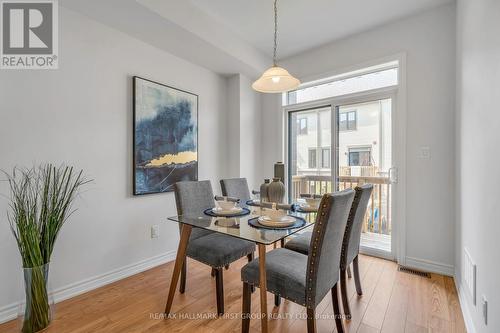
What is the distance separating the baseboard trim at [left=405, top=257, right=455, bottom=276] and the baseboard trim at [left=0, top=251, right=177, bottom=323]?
2678mm

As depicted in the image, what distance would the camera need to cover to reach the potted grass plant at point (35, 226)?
5.33ft

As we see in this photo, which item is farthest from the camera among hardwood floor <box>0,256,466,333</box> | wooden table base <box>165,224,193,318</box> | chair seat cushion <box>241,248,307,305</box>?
wooden table base <box>165,224,193,318</box>

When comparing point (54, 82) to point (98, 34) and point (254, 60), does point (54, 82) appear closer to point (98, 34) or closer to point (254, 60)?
point (98, 34)

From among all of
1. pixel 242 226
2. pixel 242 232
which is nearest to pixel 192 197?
pixel 242 226

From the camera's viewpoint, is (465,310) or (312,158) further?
(312,158)

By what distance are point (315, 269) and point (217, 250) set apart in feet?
2.79

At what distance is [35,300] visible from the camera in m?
1.65

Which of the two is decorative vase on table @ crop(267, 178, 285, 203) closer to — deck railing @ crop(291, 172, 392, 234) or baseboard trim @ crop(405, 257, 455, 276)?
deck railing @ crop(291, 172, 392, 234)

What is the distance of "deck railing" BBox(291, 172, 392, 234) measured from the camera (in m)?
2.92

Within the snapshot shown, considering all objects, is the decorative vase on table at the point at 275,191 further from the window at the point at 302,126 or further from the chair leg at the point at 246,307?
the window at the point at 302,126

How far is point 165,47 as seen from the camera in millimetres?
2693

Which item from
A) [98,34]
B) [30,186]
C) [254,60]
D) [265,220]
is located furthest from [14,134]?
[254,60]

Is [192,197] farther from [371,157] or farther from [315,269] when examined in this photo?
[371,157]

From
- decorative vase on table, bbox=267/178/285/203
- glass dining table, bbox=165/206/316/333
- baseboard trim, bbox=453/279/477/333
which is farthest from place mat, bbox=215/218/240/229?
baseboard trim, bbox=453/279/477/333
